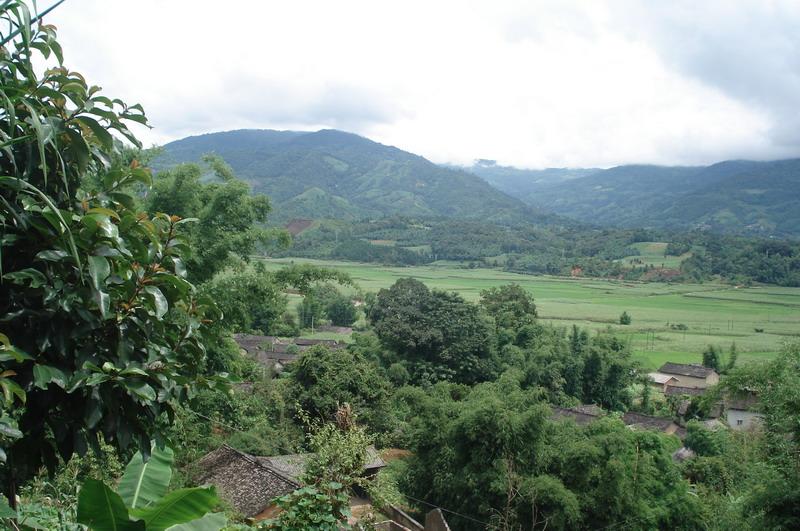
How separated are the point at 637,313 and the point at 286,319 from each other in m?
27.4

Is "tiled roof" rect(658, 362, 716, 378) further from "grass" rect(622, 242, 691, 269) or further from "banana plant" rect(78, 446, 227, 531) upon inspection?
"grass" rect(622, 242, 691, 269)

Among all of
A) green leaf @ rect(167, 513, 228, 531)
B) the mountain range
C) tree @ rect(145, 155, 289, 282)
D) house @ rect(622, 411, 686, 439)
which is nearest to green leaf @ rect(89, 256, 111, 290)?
green leaf @ rect(167, 513, 228, 531)

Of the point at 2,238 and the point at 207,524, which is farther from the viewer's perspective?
the point at 207,524

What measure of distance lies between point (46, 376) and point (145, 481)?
1.45 metres

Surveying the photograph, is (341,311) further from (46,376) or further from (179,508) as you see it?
(46,376)

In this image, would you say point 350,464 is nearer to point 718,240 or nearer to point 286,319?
point 286,319

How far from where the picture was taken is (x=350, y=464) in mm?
4254

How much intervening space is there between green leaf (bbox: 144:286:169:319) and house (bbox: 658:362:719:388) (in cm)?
3126

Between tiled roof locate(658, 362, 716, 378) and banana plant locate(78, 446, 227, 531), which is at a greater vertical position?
banana plant locate(78, 446, 227, 531)

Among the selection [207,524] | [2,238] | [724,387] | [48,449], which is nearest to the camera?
[2,238]

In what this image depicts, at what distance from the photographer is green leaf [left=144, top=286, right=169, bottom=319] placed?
1963 millimetres

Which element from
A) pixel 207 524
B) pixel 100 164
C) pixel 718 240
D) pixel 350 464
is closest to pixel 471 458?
pixel 350 464

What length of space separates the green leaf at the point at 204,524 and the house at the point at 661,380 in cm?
2905

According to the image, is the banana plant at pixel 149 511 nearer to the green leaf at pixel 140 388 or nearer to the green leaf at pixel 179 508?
the green leaf at pixel 179 508
